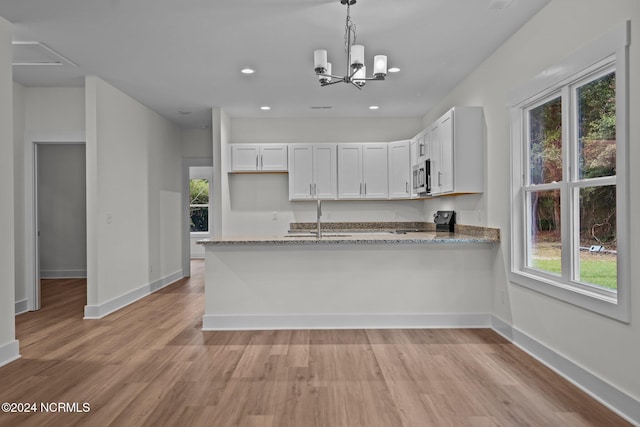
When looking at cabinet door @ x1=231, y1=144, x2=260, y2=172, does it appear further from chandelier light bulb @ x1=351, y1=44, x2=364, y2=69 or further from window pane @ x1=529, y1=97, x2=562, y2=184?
window pane @ x1=529, y1=97, x2=562, y2=184

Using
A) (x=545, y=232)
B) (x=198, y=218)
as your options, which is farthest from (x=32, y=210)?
(x=198, y=218)

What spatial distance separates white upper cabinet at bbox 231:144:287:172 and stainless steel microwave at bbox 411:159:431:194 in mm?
1974

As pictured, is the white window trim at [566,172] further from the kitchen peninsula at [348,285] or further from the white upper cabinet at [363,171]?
the white upper cabinet at [363,171]

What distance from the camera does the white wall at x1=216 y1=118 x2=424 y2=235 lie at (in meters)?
6.55

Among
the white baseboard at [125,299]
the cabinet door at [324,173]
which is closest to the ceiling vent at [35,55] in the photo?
the white baseboard at [125,299]

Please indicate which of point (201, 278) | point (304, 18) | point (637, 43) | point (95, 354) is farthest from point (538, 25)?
point (201, 278)

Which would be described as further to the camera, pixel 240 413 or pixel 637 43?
pixel 240 413

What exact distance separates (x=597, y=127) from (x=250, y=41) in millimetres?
2765

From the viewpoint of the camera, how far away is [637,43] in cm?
218

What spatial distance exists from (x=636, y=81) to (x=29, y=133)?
234 inches

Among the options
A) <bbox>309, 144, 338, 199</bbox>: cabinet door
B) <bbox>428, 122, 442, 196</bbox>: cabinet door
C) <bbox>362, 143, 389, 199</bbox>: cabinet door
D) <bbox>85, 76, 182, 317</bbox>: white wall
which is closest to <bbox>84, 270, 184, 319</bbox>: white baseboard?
<bbox>85, 76, 182, 317</bbox>: white wall

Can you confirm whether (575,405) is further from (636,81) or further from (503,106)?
(503,106)

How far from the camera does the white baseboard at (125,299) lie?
4520 mm

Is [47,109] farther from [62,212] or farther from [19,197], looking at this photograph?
[62,212]
